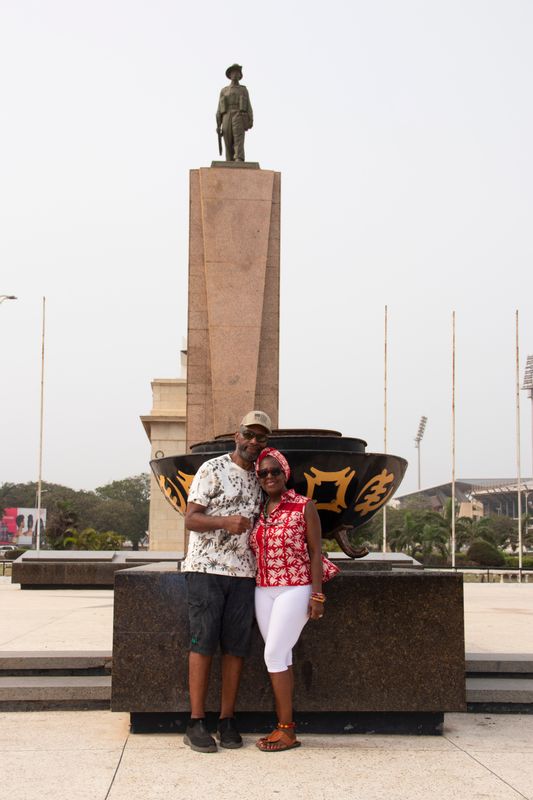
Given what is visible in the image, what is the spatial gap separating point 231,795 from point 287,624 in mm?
875

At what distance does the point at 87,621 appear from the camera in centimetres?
846

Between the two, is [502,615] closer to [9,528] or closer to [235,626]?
[235,626]

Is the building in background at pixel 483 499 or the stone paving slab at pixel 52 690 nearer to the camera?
the stone paving slab at pixel 52 690

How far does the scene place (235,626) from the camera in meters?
4.37

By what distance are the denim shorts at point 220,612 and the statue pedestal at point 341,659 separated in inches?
13.1

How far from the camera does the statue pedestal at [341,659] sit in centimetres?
466

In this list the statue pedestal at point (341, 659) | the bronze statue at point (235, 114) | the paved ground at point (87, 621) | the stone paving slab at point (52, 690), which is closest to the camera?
the statue pedestal at point (341, 659)

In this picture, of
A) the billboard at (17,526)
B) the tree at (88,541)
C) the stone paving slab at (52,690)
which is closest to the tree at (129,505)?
the billboard at (17,526)

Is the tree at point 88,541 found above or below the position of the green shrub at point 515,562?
above

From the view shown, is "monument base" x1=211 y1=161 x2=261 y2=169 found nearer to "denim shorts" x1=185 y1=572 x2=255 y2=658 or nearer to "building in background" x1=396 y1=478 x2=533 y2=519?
"denim shorts" x1=185 y1=572 x2=255 y2=658

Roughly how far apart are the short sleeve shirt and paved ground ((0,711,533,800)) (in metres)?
0.86

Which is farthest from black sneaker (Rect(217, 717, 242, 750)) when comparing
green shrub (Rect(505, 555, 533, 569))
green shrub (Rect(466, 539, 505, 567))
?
green shrub (Rect(505, 555, 533, 569))

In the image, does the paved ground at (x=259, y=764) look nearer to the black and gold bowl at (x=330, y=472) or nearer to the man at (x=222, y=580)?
the man at (x=222, y=580)

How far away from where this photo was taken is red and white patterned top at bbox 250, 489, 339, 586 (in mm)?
4262
